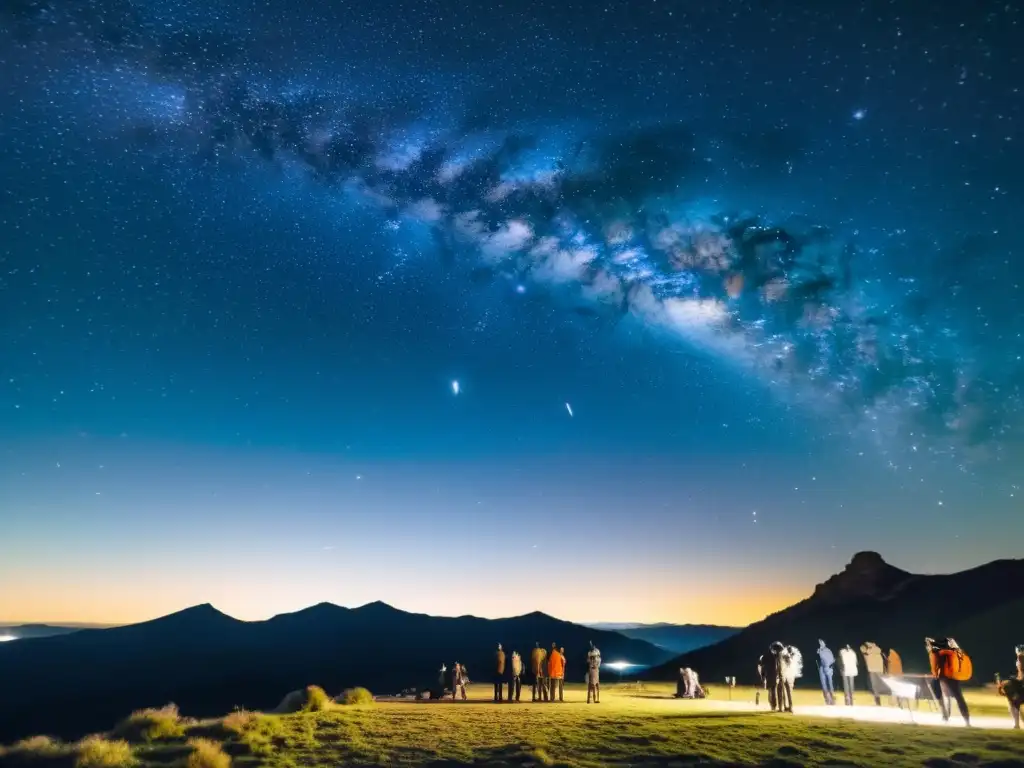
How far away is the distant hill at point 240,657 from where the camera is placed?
330 ft

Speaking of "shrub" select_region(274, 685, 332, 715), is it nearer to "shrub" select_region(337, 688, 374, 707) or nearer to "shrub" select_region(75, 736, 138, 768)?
"shrub" select_region(337, 688, 374, 707)

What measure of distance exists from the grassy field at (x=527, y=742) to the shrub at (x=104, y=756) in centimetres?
3

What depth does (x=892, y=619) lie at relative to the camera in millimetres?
69250

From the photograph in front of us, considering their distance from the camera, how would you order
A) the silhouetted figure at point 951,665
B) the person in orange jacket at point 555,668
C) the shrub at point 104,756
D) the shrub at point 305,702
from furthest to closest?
the person in orange jacket at point 555,668 < the shrub at point 305,702 < the silhouetted figure at point 951,665 < the shrub at point 104,756

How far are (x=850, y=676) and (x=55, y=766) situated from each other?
21210 mm

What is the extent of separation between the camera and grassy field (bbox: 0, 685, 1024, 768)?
37.7ft

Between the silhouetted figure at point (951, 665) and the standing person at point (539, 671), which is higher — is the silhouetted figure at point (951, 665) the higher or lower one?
the higher one

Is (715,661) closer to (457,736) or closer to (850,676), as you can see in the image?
(850,676)

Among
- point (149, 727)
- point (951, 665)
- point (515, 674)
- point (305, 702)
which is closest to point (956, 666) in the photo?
point (951, 665)

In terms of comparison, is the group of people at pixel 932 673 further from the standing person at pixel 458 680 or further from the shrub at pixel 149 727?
the shrub at pixel 149 727

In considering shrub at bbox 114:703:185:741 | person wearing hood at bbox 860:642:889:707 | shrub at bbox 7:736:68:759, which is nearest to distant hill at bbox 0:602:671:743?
person wearing hood at bbox 860:642:889:707

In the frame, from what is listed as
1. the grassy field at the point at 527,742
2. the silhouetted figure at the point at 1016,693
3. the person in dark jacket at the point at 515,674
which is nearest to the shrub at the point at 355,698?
the grassy field at the point at 527,742

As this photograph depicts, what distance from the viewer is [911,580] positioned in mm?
77000

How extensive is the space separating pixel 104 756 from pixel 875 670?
20412mm
